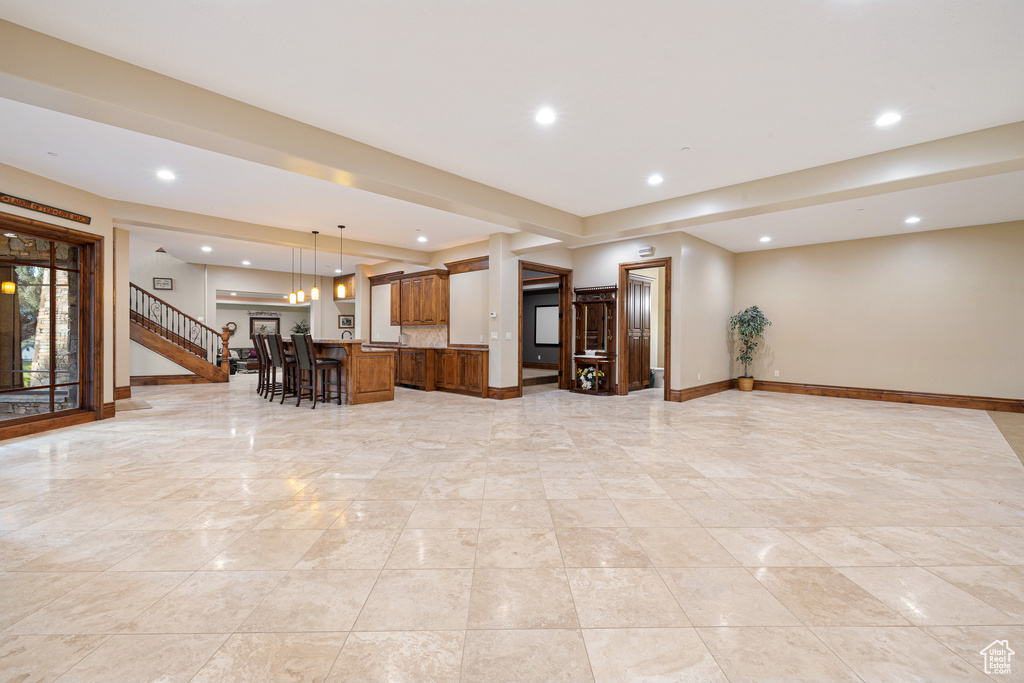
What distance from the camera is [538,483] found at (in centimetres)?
333

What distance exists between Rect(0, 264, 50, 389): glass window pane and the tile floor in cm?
113

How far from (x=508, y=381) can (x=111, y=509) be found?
5.47 meters

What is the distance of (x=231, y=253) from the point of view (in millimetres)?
9586

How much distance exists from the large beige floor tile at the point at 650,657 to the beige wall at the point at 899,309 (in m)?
8.16

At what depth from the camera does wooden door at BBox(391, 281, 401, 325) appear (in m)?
9.83

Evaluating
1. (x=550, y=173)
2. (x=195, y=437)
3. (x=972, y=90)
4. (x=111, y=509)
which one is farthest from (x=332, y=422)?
(x=972, y=90)

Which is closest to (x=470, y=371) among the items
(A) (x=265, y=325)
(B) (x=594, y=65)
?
(B) (x=594, y=65)

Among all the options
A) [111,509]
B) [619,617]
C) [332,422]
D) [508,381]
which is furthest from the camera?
[508,381]

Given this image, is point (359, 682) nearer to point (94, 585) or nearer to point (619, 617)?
point (619, 617)

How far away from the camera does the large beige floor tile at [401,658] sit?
4.75 feet

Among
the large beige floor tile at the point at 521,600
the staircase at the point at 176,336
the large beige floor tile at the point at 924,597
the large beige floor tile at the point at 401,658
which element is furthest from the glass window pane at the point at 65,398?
the large beige floor tile at the point at 924,597

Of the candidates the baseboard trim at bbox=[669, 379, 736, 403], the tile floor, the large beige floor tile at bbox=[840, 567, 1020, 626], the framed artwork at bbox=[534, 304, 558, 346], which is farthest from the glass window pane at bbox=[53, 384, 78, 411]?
the framed artwork at bbox=[534, 304, 558, 346]

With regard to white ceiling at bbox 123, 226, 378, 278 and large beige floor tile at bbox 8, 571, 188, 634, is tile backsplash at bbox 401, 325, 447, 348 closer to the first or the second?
white ceiling at bbox 123, 226, 378, 278

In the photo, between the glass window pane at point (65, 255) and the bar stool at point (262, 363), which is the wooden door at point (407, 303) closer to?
the bar stool at point (262, 363)
